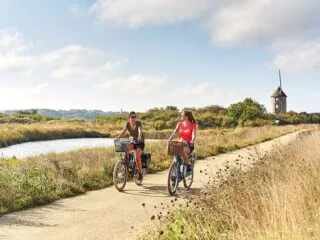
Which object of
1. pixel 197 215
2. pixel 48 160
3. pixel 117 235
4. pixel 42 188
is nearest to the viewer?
pixel 197 215

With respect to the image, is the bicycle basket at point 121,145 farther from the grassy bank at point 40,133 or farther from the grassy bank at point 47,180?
the grassy bank at point 40,133

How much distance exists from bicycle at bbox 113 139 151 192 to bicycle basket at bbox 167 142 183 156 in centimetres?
144

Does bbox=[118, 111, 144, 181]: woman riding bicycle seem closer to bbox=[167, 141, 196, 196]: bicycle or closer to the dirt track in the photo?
the dirt track

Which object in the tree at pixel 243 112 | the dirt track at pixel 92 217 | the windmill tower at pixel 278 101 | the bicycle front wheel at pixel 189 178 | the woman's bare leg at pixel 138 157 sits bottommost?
the dirt track at pixel 92 217

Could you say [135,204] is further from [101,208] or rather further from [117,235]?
[117,235]

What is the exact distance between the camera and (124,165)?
13.8 m

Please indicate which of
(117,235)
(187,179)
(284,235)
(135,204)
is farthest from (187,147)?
(284,235)

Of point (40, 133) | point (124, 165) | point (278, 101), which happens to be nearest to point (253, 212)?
point (124, 165)

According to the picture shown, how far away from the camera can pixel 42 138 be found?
2082 inches

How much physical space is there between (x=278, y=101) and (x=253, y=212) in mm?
104176

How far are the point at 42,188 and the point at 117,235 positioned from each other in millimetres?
4171

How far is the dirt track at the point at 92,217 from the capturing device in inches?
350

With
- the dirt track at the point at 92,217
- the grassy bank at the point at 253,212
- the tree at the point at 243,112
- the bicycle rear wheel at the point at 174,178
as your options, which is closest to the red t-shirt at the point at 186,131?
the bicycle rear wheel at the point at 174,178

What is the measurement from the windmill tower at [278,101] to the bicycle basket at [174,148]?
321 ft
